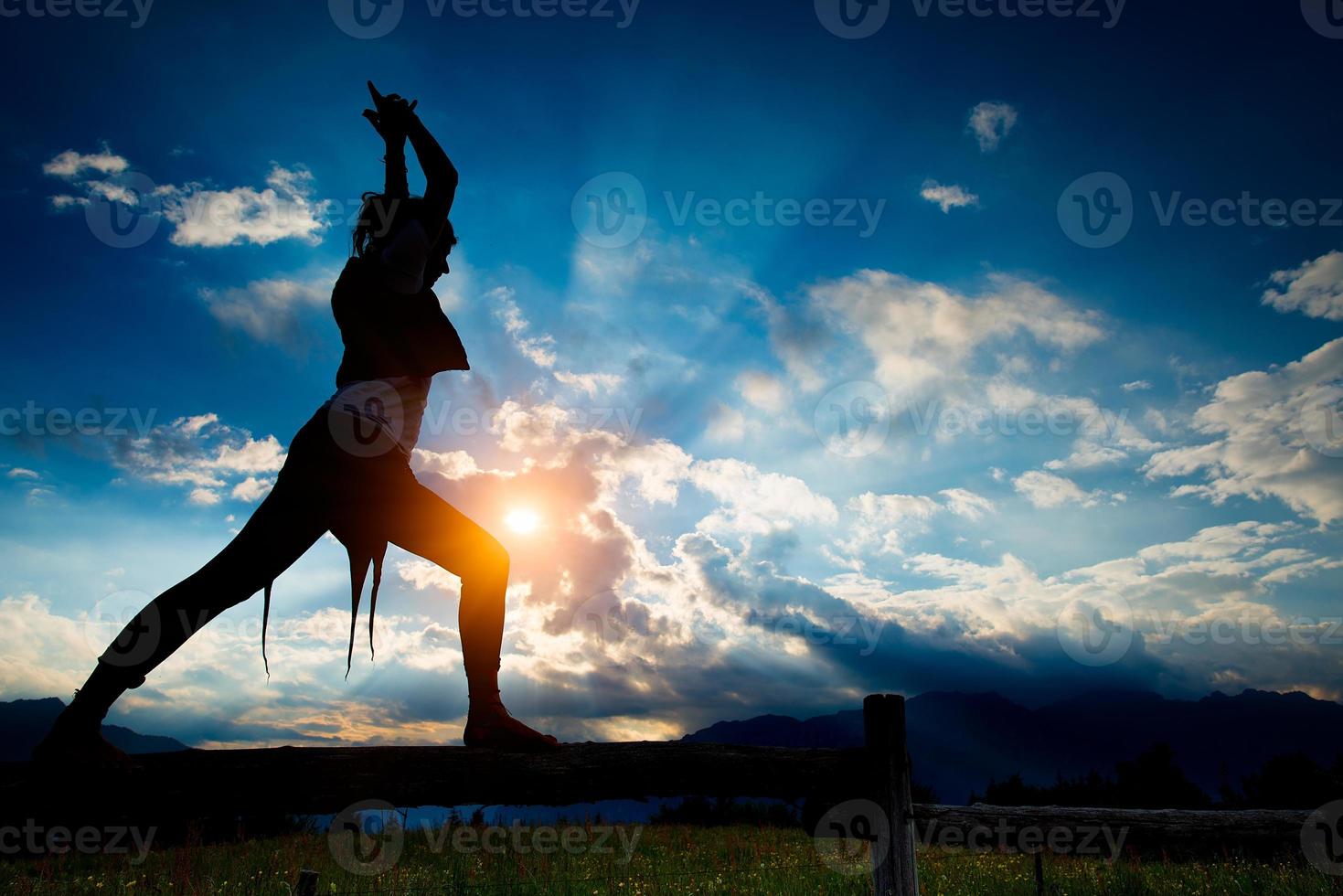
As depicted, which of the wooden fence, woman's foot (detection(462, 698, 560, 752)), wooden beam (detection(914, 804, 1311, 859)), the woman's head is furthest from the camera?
wooden beam (detection(914, 804, 1311, 859))

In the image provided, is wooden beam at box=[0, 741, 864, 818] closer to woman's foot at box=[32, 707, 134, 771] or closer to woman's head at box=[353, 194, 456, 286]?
woman's foot at box=[32, 707, 134, 771]

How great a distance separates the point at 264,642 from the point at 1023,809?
194 inches

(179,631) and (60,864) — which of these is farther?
(60,864)

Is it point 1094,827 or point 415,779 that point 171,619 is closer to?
point 415,779

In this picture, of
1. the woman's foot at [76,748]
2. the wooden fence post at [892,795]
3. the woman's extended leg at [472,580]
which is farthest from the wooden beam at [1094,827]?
the woman's foot at [76,748]

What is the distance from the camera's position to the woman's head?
3.44 m

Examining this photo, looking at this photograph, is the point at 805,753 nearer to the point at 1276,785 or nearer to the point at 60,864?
the point at 60,864

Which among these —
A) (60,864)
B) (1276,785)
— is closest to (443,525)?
(60,864)

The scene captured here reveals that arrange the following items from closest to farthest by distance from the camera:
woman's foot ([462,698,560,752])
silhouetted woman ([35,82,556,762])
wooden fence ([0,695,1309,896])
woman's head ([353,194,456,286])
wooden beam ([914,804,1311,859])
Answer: wooden fence ([0,695,1309,896])
silhouetted woman ([35,82,556,762])
woman's foot ([462,698,560,752])
woman's head ([353,194,456,286])
wooden beam ([914,804,1311,859])

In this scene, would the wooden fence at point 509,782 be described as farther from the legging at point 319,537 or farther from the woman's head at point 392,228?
the woman's head at point 392,228

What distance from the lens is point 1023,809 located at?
196 inches

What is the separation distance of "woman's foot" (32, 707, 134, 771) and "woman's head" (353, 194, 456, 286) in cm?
230

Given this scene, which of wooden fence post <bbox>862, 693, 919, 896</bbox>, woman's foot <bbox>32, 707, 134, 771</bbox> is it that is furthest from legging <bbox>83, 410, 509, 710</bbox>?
wooden fence post <bbox>862, 693, 919, 896</bbox>

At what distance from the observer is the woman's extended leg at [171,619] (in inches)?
108
